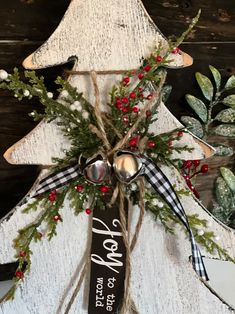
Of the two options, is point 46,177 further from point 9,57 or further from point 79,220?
point 9,57

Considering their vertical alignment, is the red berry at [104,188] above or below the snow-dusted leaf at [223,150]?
above

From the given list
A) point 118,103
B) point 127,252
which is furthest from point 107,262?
point 118,103

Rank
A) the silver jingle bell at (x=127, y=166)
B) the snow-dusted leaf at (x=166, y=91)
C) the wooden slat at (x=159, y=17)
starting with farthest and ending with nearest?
the snow-dusted leaf at (x=166, y=91)
the wooden slat at (x=159, y=17)
the silver jingle bell at (x=127, y=166)

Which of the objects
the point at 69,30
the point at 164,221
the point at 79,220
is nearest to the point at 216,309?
the point at 164,221

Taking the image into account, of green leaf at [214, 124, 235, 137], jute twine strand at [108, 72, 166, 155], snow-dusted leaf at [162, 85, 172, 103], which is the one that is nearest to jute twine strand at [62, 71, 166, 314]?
jute twine strand at [108, 72, 166, 155]

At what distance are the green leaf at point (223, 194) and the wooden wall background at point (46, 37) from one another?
0.07ft

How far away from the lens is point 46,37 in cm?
83

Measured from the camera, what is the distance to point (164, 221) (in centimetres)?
81

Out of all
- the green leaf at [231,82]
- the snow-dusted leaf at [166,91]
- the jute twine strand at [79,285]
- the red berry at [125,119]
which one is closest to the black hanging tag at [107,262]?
the jute twine strand at [79,285]

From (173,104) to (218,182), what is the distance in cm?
19

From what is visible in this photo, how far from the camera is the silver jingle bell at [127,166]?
704 mm

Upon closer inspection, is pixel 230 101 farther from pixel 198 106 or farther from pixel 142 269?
pixel 142 269

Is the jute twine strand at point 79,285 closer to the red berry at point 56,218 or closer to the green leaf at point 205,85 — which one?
the red berry at point 56,218

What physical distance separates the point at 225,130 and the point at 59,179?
1.27ft
